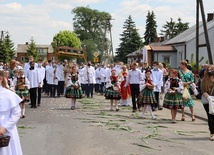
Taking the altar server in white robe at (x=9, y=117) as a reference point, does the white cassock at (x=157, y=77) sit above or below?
above

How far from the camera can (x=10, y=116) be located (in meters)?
5.87

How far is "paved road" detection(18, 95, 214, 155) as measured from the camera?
31.3 feet

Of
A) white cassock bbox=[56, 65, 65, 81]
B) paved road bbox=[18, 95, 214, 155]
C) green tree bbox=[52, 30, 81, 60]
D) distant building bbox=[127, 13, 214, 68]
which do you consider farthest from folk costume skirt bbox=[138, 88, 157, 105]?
green tree bbox=[52, 30, 81, 60]

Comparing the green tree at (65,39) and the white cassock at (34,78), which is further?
the green tree at (65,39)

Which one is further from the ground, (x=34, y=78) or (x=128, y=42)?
(x=128, y=42)

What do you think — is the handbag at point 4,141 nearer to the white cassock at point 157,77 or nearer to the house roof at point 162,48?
the white cassock at point 157,77

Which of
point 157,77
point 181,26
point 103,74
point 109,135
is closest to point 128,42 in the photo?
point 181,26

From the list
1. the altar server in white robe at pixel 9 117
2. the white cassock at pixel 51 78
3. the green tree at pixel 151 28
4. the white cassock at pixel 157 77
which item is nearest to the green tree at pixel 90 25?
the green tree at pixel 151 28

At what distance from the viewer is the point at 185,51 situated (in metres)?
55.8

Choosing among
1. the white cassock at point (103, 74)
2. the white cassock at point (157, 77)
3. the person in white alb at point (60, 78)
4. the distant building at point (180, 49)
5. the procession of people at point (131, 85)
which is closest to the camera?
the procession of people at point (131, 85)

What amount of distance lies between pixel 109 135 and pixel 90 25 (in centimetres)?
9967

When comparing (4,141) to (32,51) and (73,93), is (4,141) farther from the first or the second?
(32,51)

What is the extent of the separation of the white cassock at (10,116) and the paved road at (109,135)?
11.2 ft

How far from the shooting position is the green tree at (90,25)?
10812 centimetres
